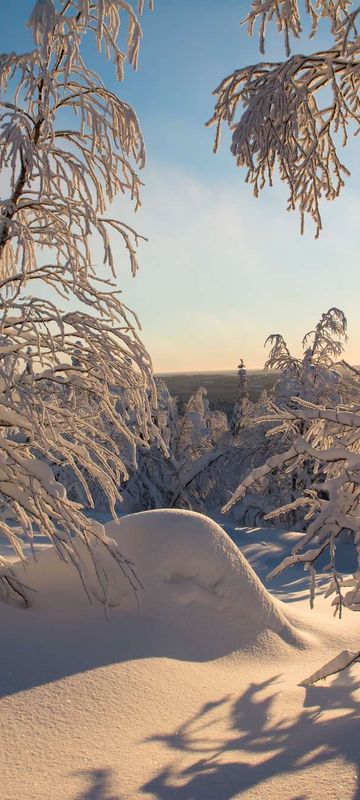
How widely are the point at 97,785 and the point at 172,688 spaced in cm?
120

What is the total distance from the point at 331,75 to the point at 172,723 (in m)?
4.47

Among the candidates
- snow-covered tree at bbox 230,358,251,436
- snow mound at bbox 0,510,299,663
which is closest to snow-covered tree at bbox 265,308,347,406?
snow-covered tree at bbox 230,358,251,436

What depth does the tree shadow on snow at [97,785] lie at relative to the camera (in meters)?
3.02

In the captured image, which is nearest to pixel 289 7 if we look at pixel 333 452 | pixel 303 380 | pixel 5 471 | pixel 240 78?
pixel 240 78

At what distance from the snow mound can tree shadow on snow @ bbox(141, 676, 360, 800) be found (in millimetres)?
707

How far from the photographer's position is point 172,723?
153 inches

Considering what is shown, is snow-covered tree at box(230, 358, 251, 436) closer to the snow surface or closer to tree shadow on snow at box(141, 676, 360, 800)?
the snow surface

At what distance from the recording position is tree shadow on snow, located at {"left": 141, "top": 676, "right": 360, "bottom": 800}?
3115 mm

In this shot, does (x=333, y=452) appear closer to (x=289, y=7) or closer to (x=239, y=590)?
(x=239, y=590)

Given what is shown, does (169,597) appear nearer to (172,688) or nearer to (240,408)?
(172,688)

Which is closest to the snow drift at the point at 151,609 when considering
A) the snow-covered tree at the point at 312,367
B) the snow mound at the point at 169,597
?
the snow mound at the point at 169,597

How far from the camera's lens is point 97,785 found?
3.12m

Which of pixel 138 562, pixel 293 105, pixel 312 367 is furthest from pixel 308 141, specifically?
pixel 312 367

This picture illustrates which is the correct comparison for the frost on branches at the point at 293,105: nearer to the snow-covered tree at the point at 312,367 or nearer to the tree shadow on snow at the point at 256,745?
the tree shadow on snow at the point at 256,745
